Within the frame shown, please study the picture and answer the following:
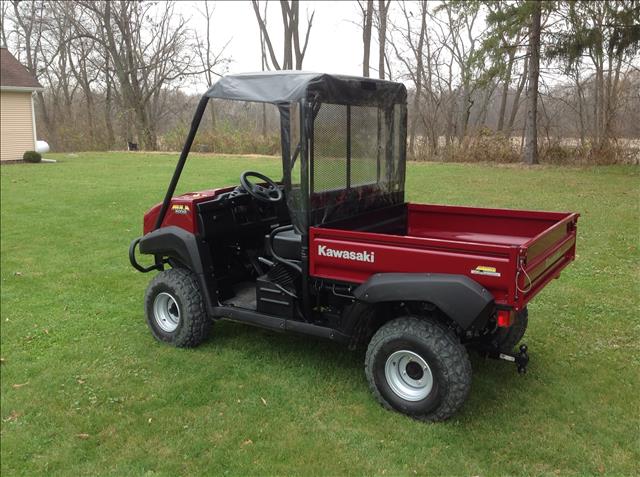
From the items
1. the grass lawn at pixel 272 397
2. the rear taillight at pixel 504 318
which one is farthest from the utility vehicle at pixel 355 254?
the grass lawn at pixel 272 397

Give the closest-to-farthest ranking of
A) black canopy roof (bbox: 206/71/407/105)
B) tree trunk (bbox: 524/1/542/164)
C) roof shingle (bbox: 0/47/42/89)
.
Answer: black canopy roof (bbox: 206/71/407/105) → tree trunk (bbox: 524/1/542/164) → roof shingle (bbox: 0/47/42/89)

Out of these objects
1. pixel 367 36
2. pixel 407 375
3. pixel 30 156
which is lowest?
pixel 407 375

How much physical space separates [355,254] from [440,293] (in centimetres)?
53

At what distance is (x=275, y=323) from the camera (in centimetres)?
369

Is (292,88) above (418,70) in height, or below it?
below

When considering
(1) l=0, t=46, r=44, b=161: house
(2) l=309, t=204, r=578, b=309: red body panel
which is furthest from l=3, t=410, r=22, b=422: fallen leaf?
(1) l=0, t=46, r=44, b=161: house

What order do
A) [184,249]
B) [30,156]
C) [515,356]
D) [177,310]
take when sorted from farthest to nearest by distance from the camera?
[30,156]
[177,310]
[184,249]
[515,356]

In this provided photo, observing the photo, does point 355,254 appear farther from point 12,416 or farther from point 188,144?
point 12,416

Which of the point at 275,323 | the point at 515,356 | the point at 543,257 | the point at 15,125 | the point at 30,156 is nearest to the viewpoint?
the point at 543,257

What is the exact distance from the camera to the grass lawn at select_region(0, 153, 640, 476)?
9.46ft

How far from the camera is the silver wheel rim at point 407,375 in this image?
126 inches

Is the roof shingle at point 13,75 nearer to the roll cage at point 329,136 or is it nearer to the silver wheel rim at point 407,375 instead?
the roll cage at point 329,136

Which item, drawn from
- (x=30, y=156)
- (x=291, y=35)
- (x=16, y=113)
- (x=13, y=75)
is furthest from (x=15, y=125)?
(x=291, y=35)

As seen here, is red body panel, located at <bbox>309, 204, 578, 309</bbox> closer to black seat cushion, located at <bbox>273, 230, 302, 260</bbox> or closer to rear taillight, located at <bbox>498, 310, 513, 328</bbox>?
rear taillight, located at <bbox>498, 310, 513, 328</bbox>
